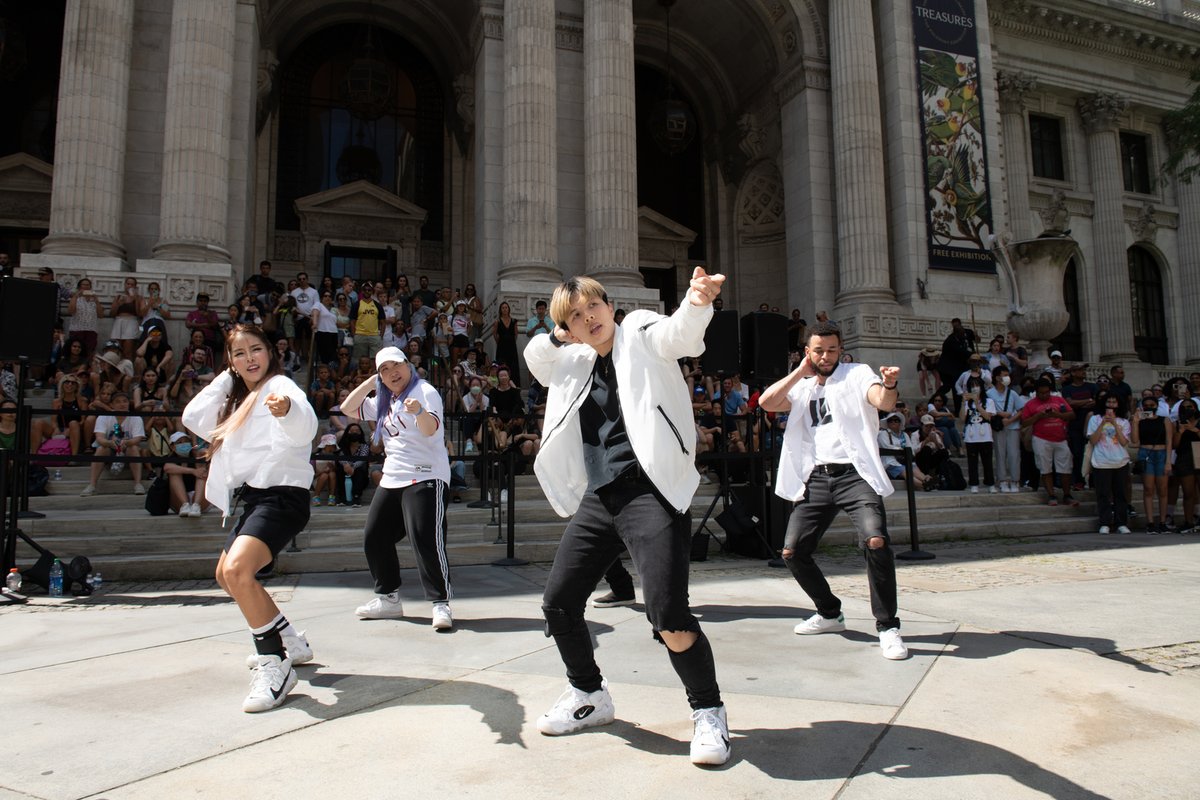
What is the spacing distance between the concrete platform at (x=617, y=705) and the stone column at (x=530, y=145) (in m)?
11.1

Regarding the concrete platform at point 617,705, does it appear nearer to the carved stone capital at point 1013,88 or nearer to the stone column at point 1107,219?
the carved stone capital at point 1013,88

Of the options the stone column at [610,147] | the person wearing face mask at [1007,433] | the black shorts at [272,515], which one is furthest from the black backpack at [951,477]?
the black shorts at [272,515]

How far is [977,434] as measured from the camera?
12938 millimetres

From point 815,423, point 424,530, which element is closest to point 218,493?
point 424,530

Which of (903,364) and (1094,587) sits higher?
(903,364)

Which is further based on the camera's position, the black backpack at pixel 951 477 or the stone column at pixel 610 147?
the stone column at pixel 610 147

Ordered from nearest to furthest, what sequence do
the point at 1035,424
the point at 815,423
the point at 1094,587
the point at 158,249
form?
the point at 815,423
the point at 1094,587
the point at 1035,424
the point at 158,249

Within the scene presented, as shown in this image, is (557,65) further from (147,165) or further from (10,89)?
(10,89)

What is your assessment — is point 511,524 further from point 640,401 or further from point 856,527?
point 640,401

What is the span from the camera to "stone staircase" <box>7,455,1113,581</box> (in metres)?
7.98

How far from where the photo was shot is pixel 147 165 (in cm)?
1577

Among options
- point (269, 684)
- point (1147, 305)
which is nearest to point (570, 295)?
point (269, 684)

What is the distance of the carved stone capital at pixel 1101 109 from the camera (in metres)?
29.0

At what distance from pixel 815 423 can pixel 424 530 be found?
273 cm
